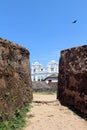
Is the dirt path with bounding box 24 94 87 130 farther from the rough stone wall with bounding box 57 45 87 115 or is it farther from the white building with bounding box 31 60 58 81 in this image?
the white building with bounding box 31 60 58 81

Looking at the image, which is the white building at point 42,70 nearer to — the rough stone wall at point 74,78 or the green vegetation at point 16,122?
the rough stone wall at point 74,78

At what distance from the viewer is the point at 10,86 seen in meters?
8.45

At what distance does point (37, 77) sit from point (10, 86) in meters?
45.4

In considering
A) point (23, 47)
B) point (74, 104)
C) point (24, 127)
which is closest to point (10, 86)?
point (24, 127)

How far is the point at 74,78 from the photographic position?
10.3m

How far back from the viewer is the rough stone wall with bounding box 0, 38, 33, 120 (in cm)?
804

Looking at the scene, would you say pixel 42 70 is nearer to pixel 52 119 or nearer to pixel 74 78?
pixel 74 78

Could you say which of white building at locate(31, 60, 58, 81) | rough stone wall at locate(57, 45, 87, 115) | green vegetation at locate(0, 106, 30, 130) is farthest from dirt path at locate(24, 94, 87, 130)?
white building at locate(31, 60, 58, 81)

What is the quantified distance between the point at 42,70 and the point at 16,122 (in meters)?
47.1

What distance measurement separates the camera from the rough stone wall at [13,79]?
26.4ft

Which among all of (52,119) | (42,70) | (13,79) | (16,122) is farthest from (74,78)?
(42,70)

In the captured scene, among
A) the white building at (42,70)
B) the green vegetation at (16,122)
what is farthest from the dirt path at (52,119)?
the white building at (42,70)

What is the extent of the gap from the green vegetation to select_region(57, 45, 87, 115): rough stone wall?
1.92 m

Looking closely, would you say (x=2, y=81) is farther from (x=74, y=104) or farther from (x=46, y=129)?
(x=74, y=104)
